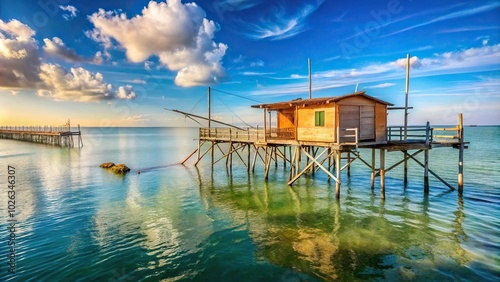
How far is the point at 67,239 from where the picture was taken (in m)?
11.4

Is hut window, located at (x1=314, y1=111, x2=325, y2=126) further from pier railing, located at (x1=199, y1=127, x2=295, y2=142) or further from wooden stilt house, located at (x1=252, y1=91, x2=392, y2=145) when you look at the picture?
pier railing, located at (x1=199, y1=127, x2=295, y2=142)

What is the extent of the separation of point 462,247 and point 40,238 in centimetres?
1692

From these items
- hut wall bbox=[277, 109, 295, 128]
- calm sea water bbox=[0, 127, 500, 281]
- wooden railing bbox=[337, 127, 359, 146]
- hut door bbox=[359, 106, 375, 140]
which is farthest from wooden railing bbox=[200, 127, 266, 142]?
hut door bbox=[359, 106, 375, 140]

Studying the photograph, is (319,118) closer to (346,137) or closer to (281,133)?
(346,137)

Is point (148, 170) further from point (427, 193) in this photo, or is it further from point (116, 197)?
point (427, 193)

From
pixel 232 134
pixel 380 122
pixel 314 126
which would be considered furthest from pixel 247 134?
pixel 380 122

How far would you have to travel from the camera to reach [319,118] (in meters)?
18.0

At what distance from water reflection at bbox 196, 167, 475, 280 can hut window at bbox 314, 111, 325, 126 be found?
190 inches

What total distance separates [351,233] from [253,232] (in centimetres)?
425

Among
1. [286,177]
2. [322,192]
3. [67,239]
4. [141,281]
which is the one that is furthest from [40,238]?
[286,177]

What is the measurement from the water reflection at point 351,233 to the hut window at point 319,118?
15.8 feet

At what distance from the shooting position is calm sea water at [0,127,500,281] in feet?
29.3

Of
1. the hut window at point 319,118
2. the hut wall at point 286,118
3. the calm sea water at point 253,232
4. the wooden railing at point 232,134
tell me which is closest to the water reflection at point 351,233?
the calm sea water at point 253,232

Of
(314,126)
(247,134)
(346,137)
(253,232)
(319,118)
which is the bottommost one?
(253,232)
